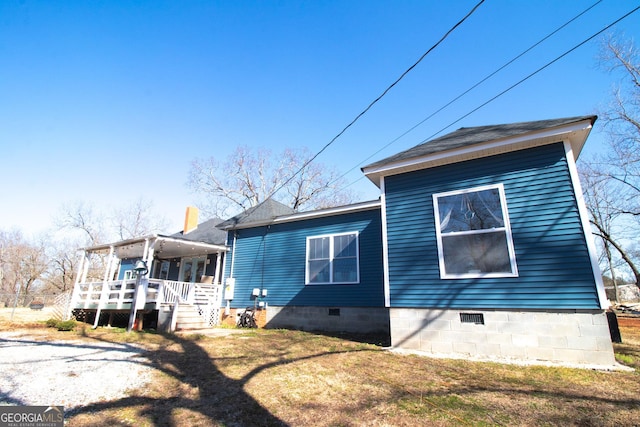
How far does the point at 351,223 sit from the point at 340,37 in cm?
561

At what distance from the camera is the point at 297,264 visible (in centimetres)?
1106

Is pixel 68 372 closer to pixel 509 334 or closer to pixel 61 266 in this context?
pixel 509 334

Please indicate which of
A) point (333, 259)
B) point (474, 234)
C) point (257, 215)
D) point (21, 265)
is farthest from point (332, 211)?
point (21, 265)

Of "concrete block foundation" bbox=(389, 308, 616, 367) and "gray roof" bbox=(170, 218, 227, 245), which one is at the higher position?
"gray roof" bbox=(170, 218, 227, 245)

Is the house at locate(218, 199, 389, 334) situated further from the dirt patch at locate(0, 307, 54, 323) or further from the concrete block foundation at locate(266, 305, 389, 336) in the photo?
the dirt patch at locate(0, 307, 54, 323)

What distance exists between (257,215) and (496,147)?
9853 millimetres

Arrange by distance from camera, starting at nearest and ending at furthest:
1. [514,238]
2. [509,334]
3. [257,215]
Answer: [509,334], [514,238], [257,215]

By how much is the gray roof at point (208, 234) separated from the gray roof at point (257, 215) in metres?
1.43

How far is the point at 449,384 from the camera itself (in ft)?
14.1

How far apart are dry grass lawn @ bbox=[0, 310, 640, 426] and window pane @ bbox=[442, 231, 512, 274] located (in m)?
1.88

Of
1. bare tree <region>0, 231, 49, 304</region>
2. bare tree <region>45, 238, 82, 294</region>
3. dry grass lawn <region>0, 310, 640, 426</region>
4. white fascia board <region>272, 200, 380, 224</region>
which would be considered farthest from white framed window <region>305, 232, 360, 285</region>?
bare tree <region>0, 231, 49, 304</region>

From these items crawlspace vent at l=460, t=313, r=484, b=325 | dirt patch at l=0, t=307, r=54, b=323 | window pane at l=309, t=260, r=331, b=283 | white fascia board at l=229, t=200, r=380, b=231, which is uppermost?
white fascia board at l=229, t=200, r=380, b=231

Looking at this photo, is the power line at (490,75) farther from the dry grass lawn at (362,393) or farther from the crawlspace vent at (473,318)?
the dry grass lawn at (362,393)

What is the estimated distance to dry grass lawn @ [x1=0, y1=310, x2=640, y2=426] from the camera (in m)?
3.15
